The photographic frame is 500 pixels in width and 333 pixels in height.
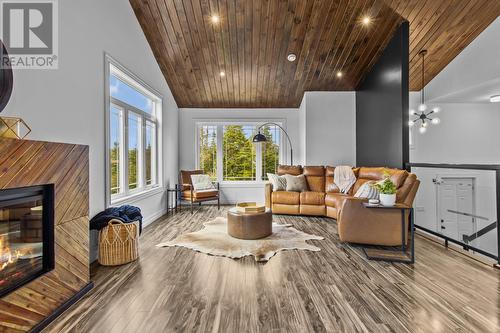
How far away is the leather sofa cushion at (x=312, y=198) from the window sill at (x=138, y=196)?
294 centimetres

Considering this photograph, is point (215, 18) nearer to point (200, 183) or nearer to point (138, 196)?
point (138, 196)

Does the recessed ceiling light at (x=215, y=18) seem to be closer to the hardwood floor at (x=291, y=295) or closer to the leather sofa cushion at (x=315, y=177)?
the leather sofa cushion at (x=315, y=177)

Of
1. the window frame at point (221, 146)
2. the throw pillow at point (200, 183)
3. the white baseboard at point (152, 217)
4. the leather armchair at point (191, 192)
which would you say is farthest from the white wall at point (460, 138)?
the white baseboard at point (152, 217)

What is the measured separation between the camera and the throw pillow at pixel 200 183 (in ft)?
18.6

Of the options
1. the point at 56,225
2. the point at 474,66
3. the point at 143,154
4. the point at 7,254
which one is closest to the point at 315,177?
the point at 474,66

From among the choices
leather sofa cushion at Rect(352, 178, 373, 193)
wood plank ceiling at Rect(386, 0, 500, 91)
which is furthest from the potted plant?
wood plank ceiling at Rect(386, 0, 500, 91)

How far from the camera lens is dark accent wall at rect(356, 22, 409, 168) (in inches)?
155

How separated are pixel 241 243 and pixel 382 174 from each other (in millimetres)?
2684

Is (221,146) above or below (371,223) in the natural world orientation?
above

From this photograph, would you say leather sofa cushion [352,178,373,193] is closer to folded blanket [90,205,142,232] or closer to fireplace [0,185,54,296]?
folded blanket [90,205,142,232]

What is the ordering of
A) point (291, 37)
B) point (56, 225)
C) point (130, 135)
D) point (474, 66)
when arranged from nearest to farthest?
point (56, 225) < point (130, 135) < point (474, 66) < point (291, 37)

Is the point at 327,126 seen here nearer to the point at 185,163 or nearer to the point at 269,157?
the point at 269,157

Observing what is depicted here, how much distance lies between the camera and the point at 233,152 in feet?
21.7

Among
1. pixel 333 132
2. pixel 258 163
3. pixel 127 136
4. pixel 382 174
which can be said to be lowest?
pixel 382 174
